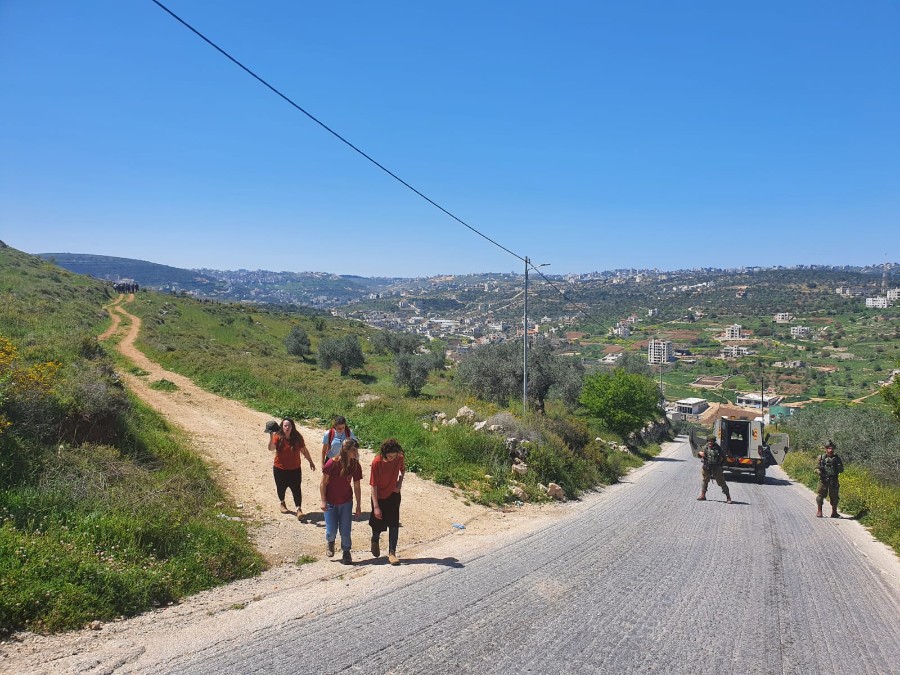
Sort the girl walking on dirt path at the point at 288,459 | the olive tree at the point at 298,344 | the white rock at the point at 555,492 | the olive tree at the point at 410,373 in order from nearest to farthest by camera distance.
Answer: the girl walking on dirt path at the point at 288,459
the white rock at the point at 555,492
the olive tree at the point at 410,373
the olive tree at the point at 298,344

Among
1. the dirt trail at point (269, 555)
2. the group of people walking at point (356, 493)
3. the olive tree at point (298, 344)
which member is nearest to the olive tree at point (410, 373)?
the olive tree at point (298, 344)

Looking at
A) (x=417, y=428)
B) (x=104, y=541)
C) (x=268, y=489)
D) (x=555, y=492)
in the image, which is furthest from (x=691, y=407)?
(x=104, y=541)

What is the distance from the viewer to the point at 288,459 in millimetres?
8344

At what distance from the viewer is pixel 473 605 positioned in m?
5.37

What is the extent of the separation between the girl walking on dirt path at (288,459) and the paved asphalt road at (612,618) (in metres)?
3.05

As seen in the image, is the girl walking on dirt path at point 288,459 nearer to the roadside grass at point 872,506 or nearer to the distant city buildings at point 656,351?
the roadside grass at point 872,506

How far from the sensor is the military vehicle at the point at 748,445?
20188 mm

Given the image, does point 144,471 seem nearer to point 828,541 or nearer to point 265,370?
point 828,541

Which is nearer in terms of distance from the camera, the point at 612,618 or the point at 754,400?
the point at 612,618

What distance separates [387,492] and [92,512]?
340 cm

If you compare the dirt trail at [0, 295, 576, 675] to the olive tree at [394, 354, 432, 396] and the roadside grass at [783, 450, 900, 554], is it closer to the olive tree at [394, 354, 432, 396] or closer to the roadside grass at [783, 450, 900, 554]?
the roadside grass at [783, 450, 900, 554]

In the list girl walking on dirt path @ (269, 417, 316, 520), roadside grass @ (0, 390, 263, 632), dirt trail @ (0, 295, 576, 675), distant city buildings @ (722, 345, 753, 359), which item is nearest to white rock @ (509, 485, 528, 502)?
dirt trail @ (0, 295, 576, 675)

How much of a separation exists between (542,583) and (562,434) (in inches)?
434

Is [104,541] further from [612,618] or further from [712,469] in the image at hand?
[712,469]
